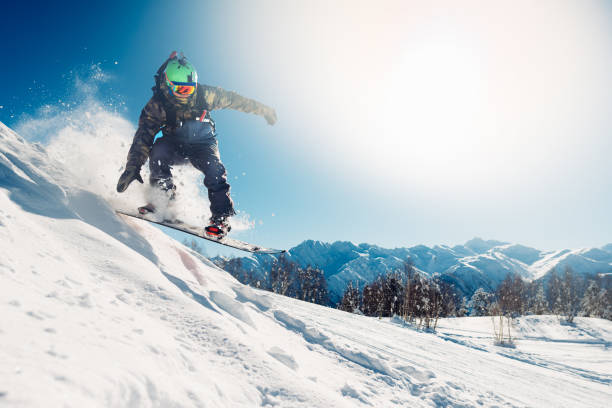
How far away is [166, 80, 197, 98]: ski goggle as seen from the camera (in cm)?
441

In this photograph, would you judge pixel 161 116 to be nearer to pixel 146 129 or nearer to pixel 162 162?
pixel 146 129

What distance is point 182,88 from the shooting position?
14.6 feet

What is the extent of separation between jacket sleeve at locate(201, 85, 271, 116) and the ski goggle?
51 cm

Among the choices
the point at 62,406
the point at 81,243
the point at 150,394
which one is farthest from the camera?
the point at 81,243

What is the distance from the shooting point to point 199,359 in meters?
1.61

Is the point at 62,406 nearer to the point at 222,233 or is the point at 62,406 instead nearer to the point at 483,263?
the point at 222,233

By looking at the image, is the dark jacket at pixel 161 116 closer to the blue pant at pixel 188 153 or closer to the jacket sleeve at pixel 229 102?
the jacket sleeve at pixel 229 102

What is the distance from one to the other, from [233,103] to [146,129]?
1.71 metres

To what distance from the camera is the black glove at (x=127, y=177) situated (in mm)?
4318

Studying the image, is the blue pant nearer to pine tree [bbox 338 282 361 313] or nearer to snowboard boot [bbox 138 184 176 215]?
snowboard boot [bbox 138 184 176 215]

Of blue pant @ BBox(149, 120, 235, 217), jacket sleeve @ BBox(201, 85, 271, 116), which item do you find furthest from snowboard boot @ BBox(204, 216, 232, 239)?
jacket sleeve @ BBox(201, 85, 271, 116)

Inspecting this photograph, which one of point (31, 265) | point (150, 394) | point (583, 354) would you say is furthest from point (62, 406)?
A: point (583, 354)

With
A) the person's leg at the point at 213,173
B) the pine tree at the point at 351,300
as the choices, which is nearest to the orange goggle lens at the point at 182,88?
the person's leg at the point at 213,173

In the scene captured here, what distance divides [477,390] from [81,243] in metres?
4.35
